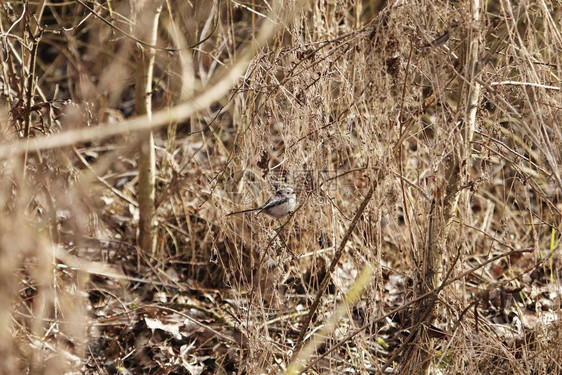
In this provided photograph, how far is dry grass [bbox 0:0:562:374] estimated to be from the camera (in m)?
2.62

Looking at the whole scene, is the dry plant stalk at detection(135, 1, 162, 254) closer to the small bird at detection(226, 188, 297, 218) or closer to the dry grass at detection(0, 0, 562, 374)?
the dry grass at detection(0, 0, 562, 374)

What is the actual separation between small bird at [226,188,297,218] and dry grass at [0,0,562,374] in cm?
4

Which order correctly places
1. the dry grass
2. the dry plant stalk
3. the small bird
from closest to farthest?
the dry grass → the small bird → the dry plant stalk

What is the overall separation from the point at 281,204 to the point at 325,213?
1.41ft

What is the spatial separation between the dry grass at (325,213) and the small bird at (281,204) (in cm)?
4

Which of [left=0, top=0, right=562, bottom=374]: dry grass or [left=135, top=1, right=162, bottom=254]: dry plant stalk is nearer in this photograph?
[left=0, top=0, right=562, bottom=374]: dry grass

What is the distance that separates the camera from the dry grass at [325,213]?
2615mm

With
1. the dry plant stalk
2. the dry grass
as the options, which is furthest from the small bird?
the dry plant stalk

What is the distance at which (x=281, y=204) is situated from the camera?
2912mm

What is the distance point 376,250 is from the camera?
3.04 metres

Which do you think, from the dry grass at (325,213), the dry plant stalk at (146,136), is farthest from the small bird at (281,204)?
the dry plant stalk at (146,136)

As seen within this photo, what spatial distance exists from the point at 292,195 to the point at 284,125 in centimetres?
28

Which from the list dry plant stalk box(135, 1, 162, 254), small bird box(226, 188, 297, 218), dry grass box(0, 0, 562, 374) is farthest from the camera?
dry plant stalk box(135, 1, 162, 254)

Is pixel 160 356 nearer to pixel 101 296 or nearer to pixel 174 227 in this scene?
pixel 101 296
